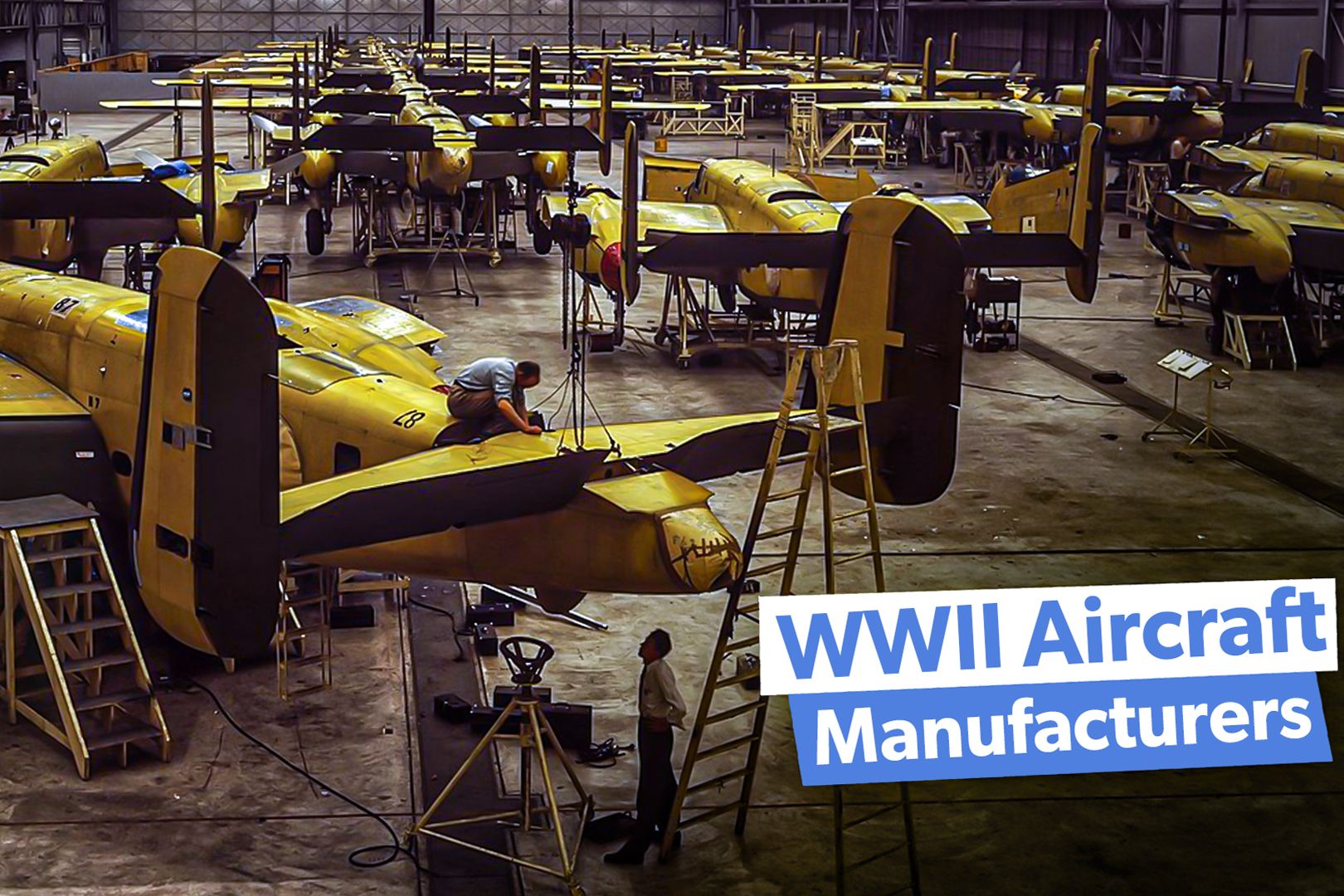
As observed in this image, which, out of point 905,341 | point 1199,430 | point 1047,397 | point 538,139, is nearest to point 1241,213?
point 1047,397

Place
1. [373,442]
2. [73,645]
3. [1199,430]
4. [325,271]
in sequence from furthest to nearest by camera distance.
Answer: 1. [325,271]
2. [1199,430]
3. [73,645]
4. [373,442]

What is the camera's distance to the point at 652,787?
11.7 m

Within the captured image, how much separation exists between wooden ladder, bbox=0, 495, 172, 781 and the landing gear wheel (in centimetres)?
2330

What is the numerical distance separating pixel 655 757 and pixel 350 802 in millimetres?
2347

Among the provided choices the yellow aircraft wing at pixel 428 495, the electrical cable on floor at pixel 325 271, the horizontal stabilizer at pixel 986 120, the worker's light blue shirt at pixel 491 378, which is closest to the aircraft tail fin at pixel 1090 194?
the worker's light blue shirt at pixel 491 378

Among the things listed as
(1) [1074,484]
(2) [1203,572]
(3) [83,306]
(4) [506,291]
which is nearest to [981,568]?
(2) [1203,572]

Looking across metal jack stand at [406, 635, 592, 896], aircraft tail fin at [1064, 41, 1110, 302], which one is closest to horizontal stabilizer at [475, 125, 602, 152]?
aircraft tail fin at [1064, 41, 1110, 302]

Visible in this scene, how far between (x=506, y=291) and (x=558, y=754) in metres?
23.2

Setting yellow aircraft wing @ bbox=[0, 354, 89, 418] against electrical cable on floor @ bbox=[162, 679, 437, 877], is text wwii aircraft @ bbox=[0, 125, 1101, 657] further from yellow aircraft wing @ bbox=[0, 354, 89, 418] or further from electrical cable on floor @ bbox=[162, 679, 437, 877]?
electrical cable on floor @ bbox=[162, 679, 437, 877]

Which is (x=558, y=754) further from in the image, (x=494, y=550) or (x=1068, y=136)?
(x=1068, y=136)

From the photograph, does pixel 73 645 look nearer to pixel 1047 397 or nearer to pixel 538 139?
pixel 1047 397

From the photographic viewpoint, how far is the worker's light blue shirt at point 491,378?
41.4 ft

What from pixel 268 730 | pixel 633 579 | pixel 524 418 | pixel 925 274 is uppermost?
pixel 925 274

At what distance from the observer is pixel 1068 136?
4769 cm
